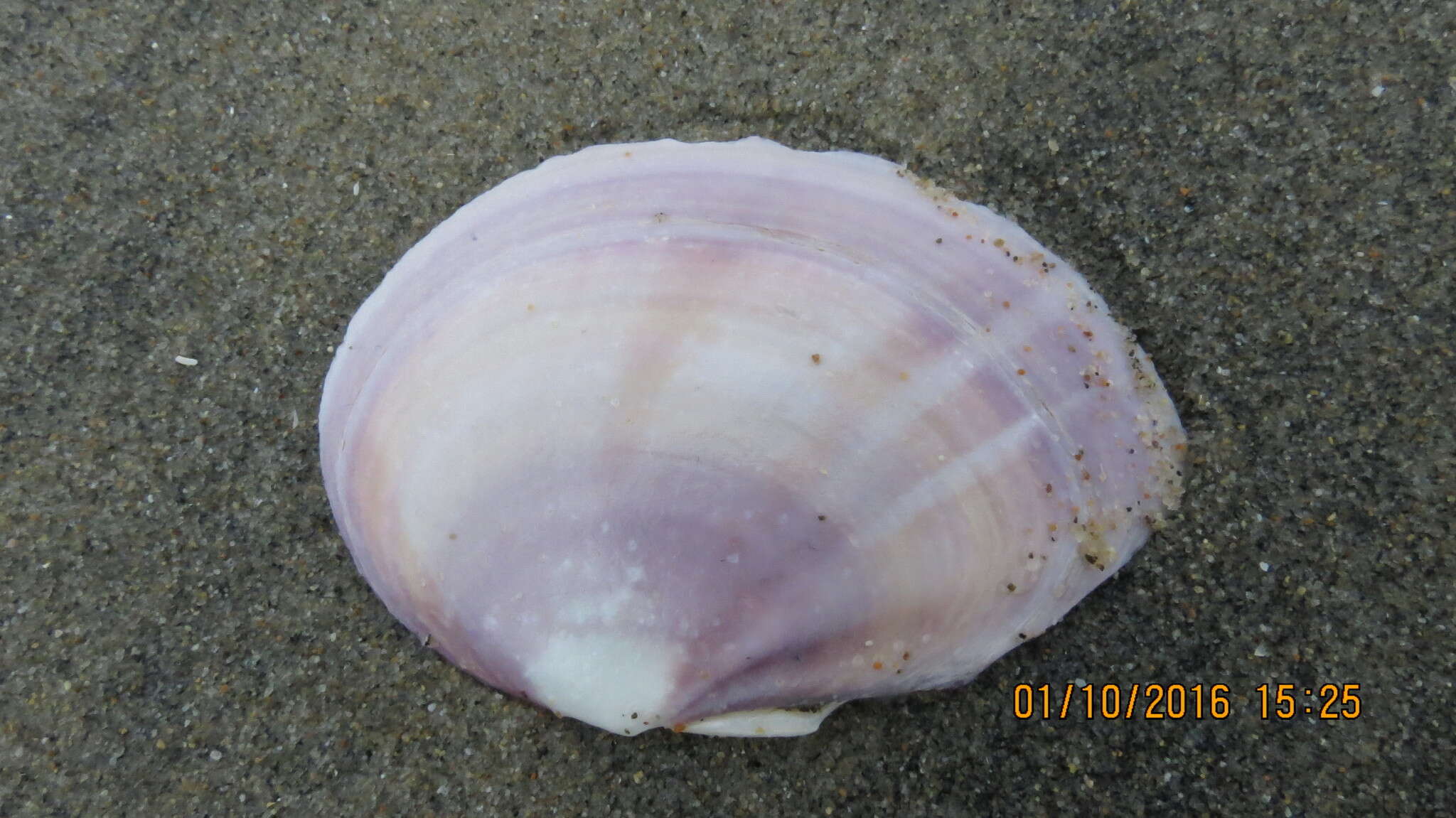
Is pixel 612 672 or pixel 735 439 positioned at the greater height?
pixel 735 439

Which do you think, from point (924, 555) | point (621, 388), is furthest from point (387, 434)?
point (924, 555)

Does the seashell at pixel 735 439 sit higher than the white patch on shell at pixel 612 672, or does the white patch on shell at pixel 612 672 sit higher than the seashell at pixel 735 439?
the seashell at pixel 735 439

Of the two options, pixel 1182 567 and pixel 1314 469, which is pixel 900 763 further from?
pixel 1314 469
